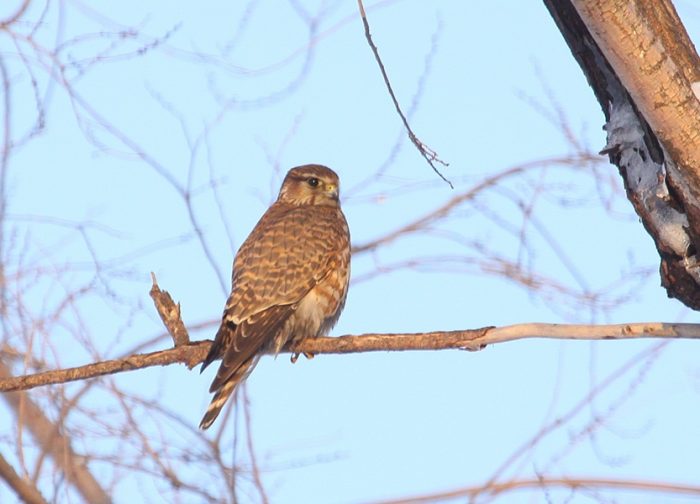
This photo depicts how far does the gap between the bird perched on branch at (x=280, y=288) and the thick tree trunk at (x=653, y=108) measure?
178cm

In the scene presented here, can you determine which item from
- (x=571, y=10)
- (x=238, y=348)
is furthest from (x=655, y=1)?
(x=238, y=348)

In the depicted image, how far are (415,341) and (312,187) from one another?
2513 mm

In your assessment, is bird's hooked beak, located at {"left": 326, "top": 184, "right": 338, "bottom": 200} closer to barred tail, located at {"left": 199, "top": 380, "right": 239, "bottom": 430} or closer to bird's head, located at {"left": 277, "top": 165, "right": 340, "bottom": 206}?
bird's head, located at {"left": 277, "top": 165, "right": 340, "bottom": 206}

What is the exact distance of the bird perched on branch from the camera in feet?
14.0

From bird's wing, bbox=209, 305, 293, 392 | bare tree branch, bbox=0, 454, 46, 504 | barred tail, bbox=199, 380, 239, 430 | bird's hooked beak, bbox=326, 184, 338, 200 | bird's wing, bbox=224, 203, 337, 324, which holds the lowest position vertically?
bare tree branch, bbox=0, 454, 46, 504

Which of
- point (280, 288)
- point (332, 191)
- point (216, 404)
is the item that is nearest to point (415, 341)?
point (216, 404)

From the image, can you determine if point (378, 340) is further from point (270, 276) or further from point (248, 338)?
point (270, 276)

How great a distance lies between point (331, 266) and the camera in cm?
488

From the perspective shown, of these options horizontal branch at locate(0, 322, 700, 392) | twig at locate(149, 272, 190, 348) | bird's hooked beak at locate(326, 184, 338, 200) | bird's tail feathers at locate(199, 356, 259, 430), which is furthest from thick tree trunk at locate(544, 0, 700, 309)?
bird's hooked beak at locate(326, 184, 338, 200)

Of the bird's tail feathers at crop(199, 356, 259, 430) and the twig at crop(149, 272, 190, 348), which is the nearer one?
the twig at crop(149, 272, 190, 348)

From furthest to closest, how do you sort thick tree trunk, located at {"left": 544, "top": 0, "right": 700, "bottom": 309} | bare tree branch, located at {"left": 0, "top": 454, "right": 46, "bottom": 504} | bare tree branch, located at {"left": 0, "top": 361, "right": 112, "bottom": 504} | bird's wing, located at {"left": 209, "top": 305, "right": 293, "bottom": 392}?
bare tree branch, located at {"left": 0, "top": 361, "right": 112, "bottom": 504}
bare tree branch, located at {"left": 0, "top": 454, "right": 46, "bottom": 504}
bird's wing, located at {"left": 209, "top": 305, "right": 293, "bottom": 392}
thick tree trunk, located at {"left": 544, "top": 0, "right": 700, "bottom": 309}

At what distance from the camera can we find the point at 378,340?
3.34m

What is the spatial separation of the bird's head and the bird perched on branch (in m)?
0.13

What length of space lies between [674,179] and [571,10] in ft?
1.80
